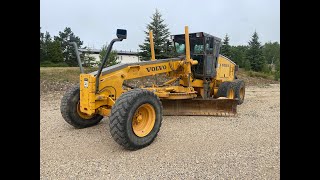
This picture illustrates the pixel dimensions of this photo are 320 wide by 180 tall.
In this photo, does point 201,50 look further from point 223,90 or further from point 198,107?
point 198,107

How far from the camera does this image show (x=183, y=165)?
162 inches

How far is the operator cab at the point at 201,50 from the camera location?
827 centimetres

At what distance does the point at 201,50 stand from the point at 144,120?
150 inches

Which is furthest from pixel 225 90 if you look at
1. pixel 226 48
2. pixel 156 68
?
pixel 226 48

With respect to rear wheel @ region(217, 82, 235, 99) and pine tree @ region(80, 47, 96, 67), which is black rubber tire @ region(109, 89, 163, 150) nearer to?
rear wheel @ region(217, 82, 235, 99)

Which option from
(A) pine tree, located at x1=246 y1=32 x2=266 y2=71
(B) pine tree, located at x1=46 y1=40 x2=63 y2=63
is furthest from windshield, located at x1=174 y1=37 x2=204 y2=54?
(B) pine tree, located at x1=46 y1=40 x2=63 y2=63

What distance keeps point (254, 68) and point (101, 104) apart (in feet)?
105

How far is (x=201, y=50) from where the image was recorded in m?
8.29

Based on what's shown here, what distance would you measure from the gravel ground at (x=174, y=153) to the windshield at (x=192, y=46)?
2.45m

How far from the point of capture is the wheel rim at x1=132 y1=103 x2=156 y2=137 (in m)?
5.08

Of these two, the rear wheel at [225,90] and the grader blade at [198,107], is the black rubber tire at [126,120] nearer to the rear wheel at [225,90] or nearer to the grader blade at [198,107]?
the grader blade at [198,107]

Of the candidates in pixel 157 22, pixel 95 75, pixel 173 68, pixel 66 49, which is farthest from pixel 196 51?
pixel 66 49
